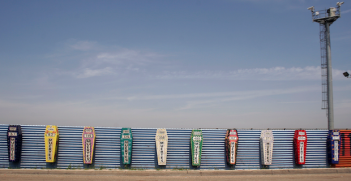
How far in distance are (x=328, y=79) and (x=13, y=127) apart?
21993mm

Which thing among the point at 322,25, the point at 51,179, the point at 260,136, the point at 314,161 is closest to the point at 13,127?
the point at 51,179

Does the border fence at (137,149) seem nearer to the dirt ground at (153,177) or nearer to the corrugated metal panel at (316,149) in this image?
the dirt ground at (153,177)

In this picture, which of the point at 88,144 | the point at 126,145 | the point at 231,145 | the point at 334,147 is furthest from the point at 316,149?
the point at 88,144

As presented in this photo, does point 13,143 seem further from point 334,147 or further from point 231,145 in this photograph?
point 334,147

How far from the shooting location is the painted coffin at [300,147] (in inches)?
526

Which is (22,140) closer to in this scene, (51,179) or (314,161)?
(51,179)

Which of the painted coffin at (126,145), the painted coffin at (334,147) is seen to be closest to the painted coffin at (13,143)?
the painted coffin at (126,145)

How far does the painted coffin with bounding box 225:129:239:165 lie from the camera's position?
12789 millimetres

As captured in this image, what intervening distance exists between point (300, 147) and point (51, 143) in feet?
39.7

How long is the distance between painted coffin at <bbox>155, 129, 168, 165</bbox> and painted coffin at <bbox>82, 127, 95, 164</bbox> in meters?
3.02

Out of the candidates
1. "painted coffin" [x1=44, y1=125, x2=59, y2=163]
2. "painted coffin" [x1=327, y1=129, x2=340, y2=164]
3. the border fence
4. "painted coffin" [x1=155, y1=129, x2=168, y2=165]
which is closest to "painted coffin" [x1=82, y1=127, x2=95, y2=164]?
the border fence

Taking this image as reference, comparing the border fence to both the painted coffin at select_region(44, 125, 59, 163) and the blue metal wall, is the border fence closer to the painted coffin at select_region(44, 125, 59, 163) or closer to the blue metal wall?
the blue metal wall

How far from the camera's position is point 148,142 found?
510 inches

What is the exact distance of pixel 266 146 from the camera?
518 inches
